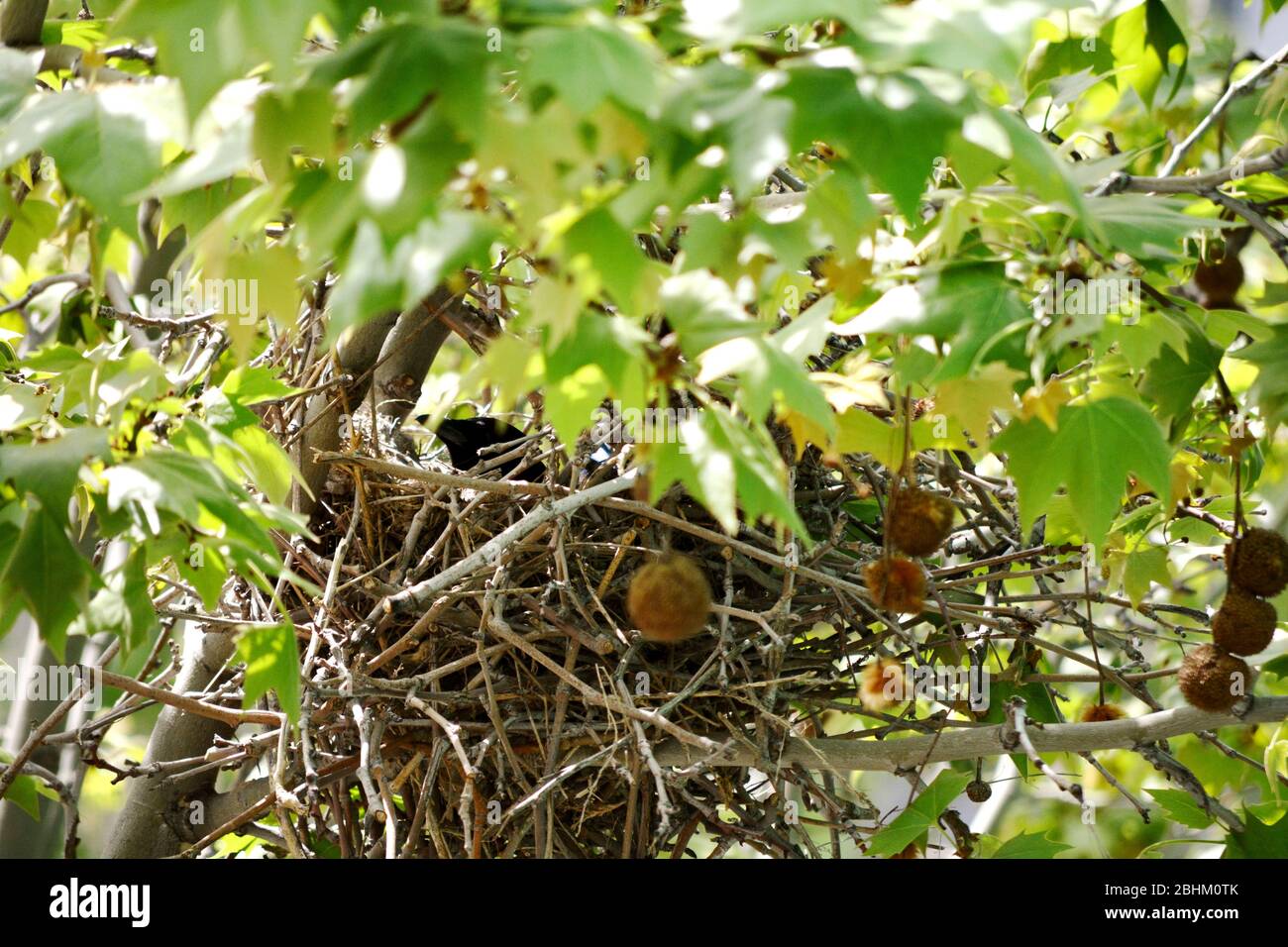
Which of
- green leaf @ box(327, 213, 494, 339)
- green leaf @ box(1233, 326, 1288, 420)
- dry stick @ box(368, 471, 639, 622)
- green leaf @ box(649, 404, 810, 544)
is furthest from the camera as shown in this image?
dry stick @ box(368, 471, 639, 622)

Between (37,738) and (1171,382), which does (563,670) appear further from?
(1171,382)

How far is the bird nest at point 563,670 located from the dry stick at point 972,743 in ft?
0.06

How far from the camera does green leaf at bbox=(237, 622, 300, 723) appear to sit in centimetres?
141

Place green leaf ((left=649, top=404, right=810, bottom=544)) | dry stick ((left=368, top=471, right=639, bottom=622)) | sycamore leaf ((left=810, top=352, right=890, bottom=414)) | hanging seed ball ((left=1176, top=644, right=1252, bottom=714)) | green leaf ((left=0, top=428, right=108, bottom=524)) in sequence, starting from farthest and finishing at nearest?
dry stick ((left=368, top=471, right=639, bottom=622)) → hanging seed ball ((left=1176, top=644, right=1252, bottom=714)) → sycamore leaf ((left=810, top=352, right=890, bottom=414)) → green leaf ((left=0, top=428, right=108, bottom=524)) → green leaf ((left=649, top=404, right=810, bottom=544))

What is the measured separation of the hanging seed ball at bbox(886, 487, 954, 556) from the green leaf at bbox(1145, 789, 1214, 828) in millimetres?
679

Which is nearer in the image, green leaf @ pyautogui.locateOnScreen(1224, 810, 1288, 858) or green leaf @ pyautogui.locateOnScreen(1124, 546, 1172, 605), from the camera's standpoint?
green leaf @ pyautogui.locateOnScreen(1224, 810, 1288, 858)

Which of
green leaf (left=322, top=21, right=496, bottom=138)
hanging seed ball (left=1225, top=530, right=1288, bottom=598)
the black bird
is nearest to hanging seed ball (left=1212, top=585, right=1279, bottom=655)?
hanging seed ball (left=1225, top=530, right=1288, bottom=598)

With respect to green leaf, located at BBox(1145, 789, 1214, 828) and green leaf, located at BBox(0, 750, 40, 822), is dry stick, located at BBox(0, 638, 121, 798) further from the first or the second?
green leaf, located at BBox(1145, 789, 1214, 828)

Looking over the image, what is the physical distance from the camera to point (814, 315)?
1.27 m

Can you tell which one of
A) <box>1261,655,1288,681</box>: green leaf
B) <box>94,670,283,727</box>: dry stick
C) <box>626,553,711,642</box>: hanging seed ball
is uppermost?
<box>626,553,711,642</box>: hanging seed ball

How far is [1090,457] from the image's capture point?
4.32ft

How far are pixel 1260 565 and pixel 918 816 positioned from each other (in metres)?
0.58

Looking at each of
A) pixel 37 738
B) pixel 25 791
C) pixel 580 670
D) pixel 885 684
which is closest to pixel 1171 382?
pixel 885 684
